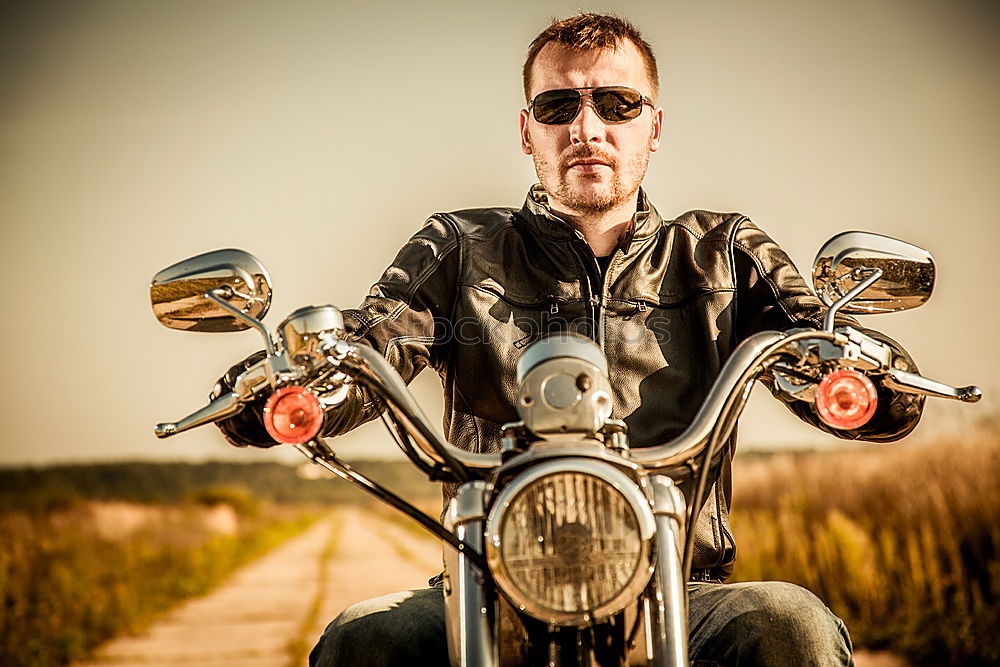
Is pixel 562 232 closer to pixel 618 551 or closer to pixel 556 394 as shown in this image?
pixel 556 394

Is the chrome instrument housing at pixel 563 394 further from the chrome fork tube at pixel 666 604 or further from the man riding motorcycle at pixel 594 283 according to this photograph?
the man riding motorcycle at pixel 594 283

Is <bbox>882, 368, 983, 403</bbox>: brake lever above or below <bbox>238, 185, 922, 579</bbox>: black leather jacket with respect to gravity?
below

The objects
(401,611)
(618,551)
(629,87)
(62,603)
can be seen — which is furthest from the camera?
(62,603)

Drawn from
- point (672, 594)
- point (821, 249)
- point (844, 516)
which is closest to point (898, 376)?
point (821, 249)

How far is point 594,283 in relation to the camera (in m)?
2.12

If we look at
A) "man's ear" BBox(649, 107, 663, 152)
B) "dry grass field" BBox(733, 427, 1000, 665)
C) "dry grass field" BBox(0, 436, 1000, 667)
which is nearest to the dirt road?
"dry grass field" BBox(0, 436, 1000, 667)

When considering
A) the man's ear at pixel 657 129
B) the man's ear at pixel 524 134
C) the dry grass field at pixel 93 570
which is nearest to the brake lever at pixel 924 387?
the man's ear at pixel 657 129

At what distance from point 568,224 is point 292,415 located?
1.03m

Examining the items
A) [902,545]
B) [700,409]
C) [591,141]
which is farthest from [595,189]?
[902,545]

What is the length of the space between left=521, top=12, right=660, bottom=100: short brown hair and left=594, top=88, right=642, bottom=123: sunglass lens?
242 mm

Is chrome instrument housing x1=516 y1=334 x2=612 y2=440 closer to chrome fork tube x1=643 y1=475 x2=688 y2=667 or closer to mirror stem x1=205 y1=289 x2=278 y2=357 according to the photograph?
chrome fork tube x1=643 y1=475 x2=688 y2=667

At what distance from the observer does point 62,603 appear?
7945mm

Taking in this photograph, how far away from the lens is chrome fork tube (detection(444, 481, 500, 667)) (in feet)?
3.73

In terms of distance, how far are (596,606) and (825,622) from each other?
48 cm
